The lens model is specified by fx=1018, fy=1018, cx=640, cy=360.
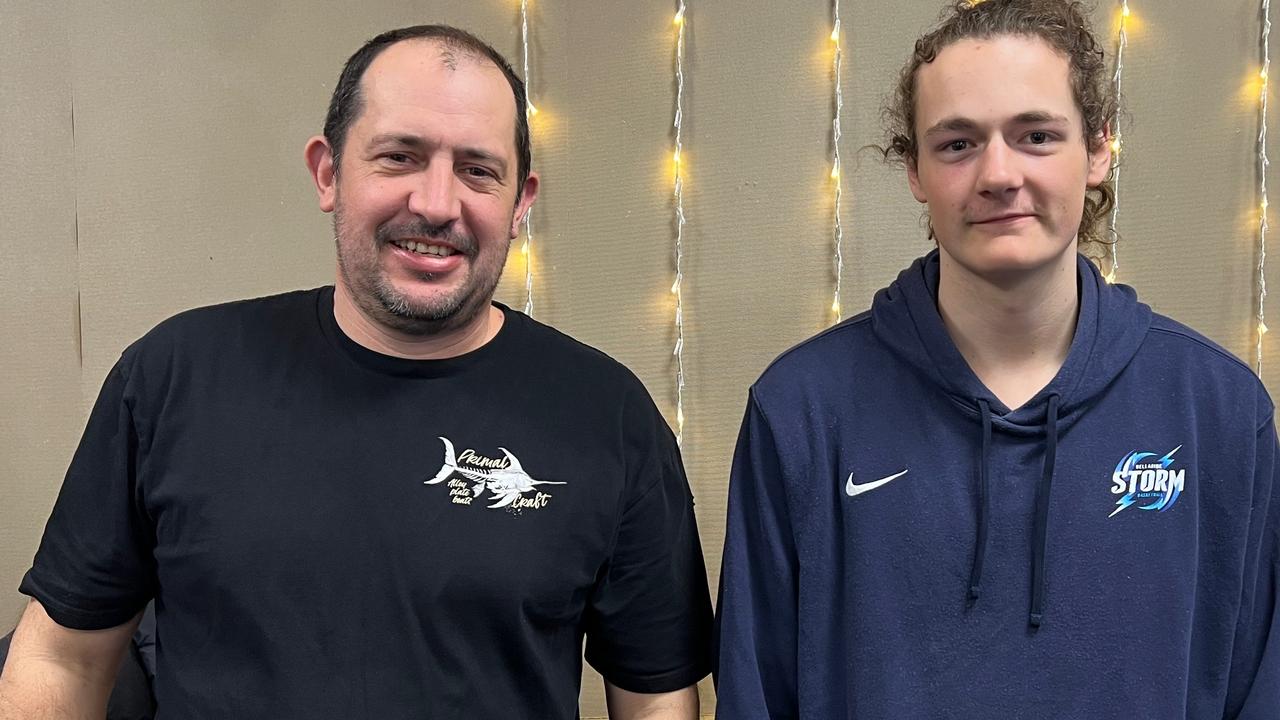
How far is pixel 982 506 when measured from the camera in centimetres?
117

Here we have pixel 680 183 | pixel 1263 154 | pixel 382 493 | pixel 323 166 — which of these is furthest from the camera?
pixel 680 183

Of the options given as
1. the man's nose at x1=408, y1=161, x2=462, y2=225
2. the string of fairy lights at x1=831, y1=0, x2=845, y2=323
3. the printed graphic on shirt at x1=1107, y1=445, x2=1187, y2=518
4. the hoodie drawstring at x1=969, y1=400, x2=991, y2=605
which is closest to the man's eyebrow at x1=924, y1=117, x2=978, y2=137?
the hoodie drawstring at x1=969, y1=400, x2=991, y2=605

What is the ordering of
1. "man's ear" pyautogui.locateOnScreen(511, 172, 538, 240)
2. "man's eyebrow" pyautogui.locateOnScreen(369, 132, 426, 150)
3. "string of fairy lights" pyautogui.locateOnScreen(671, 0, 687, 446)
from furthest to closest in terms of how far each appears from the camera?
"string of fairy lights" pyautogui.locateOnScreen(671, 0, 687, 446)
"man's ear" pyautogui.locateOnScreen(511, 172, 538, 240)
"man's eyebrow" pyautogui.locateOnScreen(369, 132, 426, 150)

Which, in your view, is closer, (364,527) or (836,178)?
(364,527)

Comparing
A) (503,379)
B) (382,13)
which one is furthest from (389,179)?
(382,13)

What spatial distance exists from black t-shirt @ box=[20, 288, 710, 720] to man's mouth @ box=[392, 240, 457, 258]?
138 mm

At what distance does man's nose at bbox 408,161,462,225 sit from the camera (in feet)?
3.87

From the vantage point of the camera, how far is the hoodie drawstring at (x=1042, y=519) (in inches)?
45.1

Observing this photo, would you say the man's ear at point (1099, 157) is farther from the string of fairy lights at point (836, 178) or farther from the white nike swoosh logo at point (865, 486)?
the string of fairy lights at point (836, 178)

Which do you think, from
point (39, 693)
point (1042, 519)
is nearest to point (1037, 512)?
point (1042, 519)

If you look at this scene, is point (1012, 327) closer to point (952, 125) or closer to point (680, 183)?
point (952, 125)

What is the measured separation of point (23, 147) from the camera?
87.5 inches

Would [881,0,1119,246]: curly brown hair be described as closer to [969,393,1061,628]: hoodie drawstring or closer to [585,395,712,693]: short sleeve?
Answer: [969,393,1061,628]: hoodie drawstring

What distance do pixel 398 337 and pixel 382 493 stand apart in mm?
198
